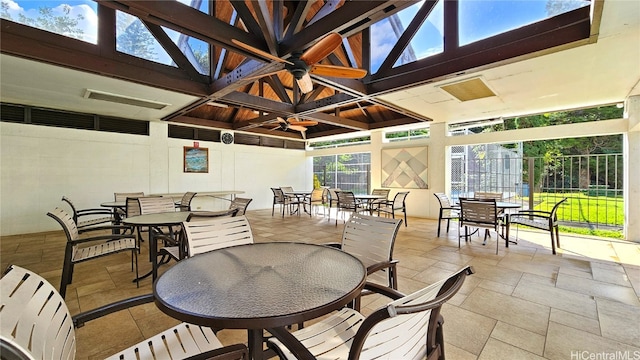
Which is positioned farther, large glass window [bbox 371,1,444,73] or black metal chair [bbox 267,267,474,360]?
large glass window [bbox 371,1,444,73]

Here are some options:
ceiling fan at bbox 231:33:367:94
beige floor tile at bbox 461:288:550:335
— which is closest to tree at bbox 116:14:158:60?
ceiling fan at bbox 231:33:367:94

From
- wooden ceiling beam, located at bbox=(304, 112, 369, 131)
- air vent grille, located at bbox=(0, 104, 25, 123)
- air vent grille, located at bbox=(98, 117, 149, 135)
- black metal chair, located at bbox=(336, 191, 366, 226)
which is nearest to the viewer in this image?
air vent grille, located at bbox=(0, 104, 25, 123)

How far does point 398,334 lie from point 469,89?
476 centimetres

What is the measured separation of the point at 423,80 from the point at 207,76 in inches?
144

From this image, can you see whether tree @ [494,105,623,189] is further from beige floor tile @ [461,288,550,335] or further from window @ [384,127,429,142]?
beige floor tile @ [461,288,550,335]

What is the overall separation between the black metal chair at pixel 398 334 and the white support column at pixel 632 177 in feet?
20.6

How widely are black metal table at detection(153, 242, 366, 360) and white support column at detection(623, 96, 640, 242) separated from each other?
6358 millimetres

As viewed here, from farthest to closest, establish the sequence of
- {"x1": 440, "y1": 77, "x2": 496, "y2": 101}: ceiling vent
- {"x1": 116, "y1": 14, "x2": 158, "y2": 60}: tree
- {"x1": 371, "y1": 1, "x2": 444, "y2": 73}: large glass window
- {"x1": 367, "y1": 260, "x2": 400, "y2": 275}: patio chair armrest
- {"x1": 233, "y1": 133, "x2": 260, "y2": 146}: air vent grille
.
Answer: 1. {"x1": 233, "y1": 133, "x2": 260, "y2": 146}: air vent grille
2. {"x1": 440, "y1": 77, "x2": 496, "y2": 101}: ceiling vent
3. {"x1": 371, "y1": 1, "x2": 444, "y2": 73}: large glass window
4. {"x1": 116, "y1": 14, "x2": 158, "y2": 60}: tree
5. {"x1": 367, "y1": 260, "x2": 400, "y2": 275}: patio chair armrest

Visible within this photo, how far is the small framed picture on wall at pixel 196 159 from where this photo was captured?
7.81m

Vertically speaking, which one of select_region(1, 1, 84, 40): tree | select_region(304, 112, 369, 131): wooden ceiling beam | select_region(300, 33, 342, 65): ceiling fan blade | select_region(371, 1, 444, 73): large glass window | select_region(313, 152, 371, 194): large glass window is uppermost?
select_region(371, 1, 444, 73): large glass window

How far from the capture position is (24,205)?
17.9 ft

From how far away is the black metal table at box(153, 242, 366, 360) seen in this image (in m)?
0.93

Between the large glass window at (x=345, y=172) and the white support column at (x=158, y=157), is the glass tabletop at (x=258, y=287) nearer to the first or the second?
the white support column at (x=158, y=157)

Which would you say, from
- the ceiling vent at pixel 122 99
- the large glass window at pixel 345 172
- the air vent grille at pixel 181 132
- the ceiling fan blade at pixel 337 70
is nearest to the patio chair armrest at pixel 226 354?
the ceiling fan blade at pixel 337 70
